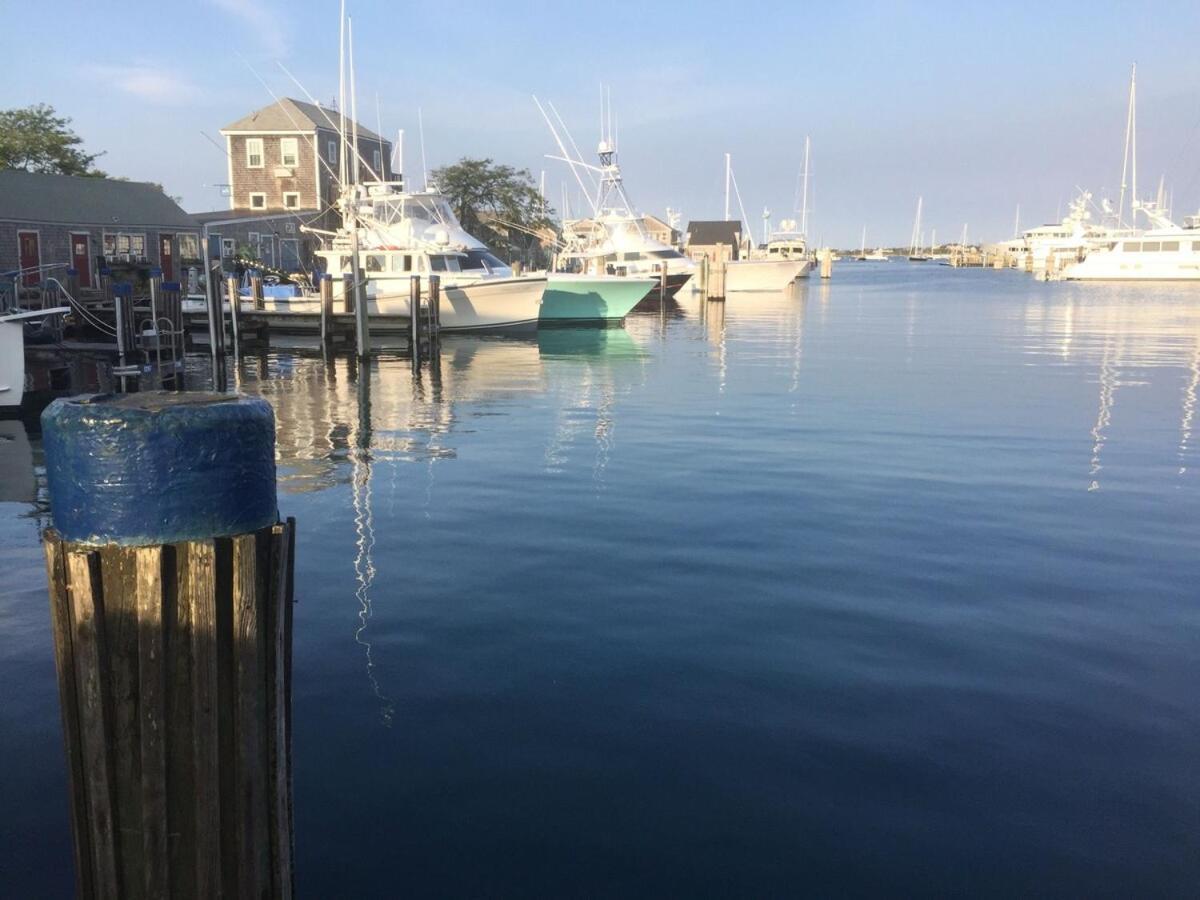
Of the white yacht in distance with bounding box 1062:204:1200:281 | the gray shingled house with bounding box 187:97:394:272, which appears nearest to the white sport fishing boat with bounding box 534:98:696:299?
the gray shingled house with bounding box 187:97:394:272

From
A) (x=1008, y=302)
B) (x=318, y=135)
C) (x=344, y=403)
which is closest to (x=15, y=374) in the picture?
(x=344, y=403)

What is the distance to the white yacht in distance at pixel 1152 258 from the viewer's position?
2889 inches

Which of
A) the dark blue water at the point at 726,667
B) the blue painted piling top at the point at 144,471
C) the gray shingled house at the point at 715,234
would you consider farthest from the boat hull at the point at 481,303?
the gray shingled house at the point at 715,234

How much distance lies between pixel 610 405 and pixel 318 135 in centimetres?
4097

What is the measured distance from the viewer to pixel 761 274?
65938mm

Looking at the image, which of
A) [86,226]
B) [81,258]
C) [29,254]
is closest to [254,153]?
[86,226]

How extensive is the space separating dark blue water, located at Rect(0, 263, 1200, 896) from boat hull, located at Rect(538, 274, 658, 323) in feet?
74.0

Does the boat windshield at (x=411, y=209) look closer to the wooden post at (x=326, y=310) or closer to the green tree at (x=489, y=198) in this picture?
the wooden post at (x=326, y=310)

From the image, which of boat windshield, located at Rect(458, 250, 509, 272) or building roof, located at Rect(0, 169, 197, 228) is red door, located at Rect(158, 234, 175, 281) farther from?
boat windshield, located at Rect(458, 250, 509, 272)

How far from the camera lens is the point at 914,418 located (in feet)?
53.9

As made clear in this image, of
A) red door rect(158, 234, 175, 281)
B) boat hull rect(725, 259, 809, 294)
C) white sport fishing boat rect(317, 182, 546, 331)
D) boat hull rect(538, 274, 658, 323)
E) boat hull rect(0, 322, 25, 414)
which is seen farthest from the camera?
boat hull rect(725, 259, 809, 294)

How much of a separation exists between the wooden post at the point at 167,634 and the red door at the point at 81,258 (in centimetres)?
3979

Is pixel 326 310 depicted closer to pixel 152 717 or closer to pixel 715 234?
pixel 152 717

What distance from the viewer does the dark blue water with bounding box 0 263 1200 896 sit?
4.57m
